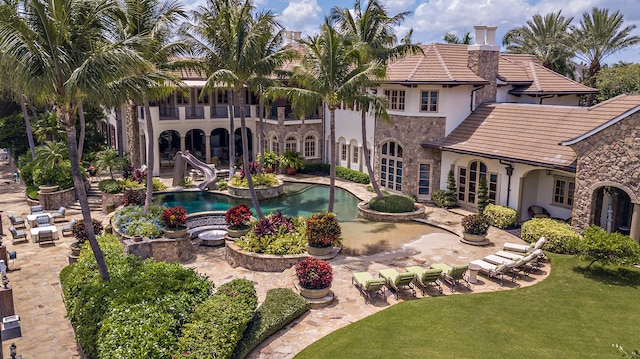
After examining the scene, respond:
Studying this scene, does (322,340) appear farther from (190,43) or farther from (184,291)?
(190,43)

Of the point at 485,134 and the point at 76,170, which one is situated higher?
the point at 485,134

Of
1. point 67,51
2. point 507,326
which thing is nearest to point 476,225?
point 507,326

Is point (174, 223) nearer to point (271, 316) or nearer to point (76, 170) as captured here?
point (76, 170)

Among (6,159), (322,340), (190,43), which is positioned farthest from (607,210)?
(6,159)

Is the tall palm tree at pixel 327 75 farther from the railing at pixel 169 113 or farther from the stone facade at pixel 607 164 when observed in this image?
the railing at pixel 169 113

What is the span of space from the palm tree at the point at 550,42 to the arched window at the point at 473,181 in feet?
73.4

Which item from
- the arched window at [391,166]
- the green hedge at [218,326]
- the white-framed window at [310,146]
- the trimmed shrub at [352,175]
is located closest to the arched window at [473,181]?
the arched window at [391,166]

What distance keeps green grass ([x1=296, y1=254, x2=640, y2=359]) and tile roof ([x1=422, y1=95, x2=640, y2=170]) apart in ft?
22.8

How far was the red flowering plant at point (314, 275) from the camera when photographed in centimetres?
1561

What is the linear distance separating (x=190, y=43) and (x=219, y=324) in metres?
14.4

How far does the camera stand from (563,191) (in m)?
23.7

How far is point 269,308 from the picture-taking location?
14.5 meters

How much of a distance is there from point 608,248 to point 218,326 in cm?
1279

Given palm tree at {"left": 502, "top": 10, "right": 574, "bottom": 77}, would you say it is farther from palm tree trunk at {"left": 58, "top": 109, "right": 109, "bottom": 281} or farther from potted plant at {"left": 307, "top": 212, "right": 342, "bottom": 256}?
palm tree trunk at {"left": 58, "top": 109, "right": 109, "bottom": 281}
